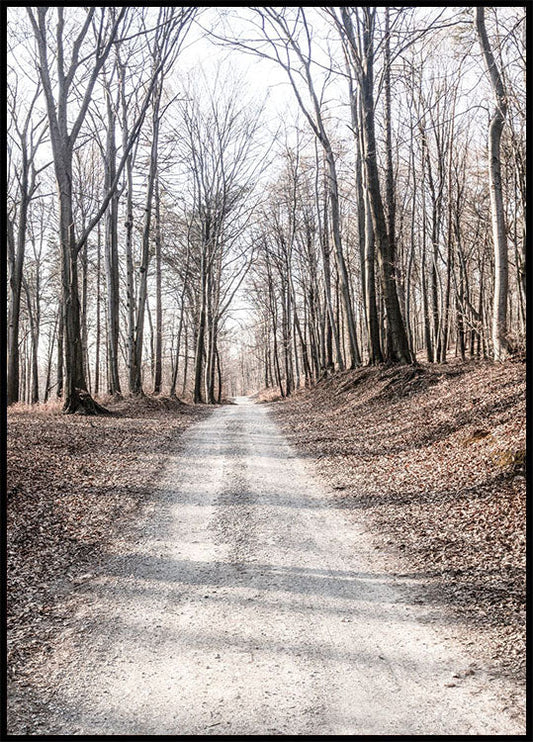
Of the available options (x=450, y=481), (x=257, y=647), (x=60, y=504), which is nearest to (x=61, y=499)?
(x=60, y=504)

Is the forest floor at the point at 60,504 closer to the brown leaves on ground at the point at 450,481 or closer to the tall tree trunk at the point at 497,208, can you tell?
the brown leaves on ground at the point at 450,481

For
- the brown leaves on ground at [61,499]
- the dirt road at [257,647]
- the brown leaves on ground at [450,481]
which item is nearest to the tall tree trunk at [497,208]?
the brown leaves on ground at [450,481]

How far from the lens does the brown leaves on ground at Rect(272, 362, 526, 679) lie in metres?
4.37

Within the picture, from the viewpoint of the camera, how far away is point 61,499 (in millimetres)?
7199

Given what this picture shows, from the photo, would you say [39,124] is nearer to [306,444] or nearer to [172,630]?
[306,444]

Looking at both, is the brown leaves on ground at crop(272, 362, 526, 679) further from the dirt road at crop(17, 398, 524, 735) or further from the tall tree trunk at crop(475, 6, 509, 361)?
the tall tree trunk at crop(475, 6, 509, 361)

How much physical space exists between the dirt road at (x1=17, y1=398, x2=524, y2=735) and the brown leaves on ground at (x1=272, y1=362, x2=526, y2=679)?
0.44m

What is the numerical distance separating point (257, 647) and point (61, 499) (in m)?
4.41

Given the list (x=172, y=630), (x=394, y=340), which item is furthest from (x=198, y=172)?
(x=172, y=630)

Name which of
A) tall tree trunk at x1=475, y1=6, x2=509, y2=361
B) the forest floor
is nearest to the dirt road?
the forest floor

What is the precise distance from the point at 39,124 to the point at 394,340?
54.1ft

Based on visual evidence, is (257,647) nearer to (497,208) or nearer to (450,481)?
(450,481)

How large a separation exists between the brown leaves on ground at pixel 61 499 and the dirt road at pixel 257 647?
33cm

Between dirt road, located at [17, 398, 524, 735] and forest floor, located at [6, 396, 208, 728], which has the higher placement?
forest floor, located at [6, 396, 208, 728]
